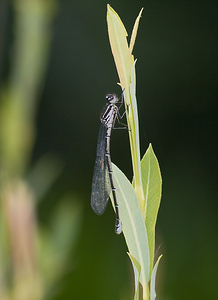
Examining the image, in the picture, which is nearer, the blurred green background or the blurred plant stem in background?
the blurred plant stem in background

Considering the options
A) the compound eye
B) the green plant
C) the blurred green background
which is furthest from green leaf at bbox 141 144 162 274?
the blurred green background

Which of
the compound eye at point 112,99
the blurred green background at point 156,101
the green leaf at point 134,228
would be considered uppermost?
the blurred green background at point 156,101

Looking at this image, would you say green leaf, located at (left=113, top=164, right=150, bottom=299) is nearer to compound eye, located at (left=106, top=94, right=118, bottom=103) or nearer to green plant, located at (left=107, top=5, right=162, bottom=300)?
green plant, located at (left=107, top=5, right=162, bottom=300)

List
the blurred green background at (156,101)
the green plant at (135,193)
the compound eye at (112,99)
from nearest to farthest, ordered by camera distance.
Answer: the green plant at (135,193) < the compound eye at (112,99) < the blurred green background at (156,101)

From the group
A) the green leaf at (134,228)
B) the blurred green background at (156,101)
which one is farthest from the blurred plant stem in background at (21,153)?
the blurred green background at (156,101)

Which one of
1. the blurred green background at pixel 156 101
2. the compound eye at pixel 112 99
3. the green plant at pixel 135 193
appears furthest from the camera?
the blurred green background at pixel 156 101

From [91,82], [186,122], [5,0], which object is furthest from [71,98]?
[5,0]

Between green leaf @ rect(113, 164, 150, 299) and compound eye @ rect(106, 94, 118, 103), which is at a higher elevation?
compound eye @ rect(106, 94, 118, 103)

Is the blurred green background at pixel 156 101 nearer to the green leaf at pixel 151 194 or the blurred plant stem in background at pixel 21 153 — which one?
the blurred plant stem in background at pixel 21 153
